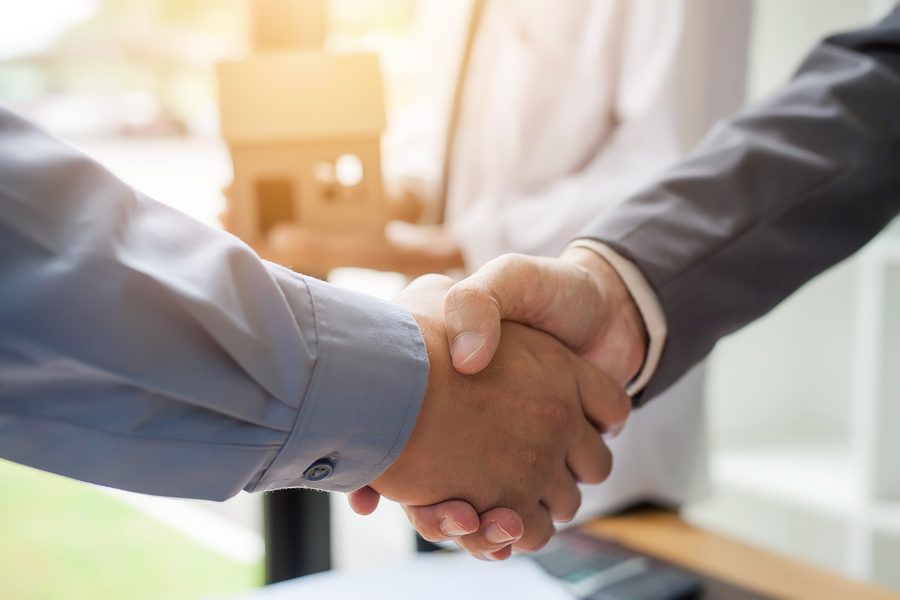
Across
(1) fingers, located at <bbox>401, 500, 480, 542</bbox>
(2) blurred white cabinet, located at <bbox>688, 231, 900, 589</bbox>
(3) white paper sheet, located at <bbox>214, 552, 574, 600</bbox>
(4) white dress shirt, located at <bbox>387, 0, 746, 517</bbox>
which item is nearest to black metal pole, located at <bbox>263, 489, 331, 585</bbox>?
(3) white paper sheet, located at <bbox>214, 552, 574, 600</bbox>

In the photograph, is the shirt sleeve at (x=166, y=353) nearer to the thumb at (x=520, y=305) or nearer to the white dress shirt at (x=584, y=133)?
the thumb at (x=520, y=305)

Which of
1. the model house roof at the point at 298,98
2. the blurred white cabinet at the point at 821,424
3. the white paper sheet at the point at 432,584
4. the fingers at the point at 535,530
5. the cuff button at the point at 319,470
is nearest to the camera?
the cuff button at the point at 319,470

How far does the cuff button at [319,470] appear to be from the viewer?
18.2 inches

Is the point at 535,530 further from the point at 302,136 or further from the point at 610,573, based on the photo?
the point at 302,136

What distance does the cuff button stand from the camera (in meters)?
0.46

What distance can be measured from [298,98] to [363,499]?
0.54 meters

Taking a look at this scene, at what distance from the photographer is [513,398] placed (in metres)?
0.56

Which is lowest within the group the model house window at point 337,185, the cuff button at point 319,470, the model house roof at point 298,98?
the cuff button at point 319,470

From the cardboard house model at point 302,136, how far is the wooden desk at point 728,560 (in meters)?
0.53

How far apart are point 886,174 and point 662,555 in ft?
1.63

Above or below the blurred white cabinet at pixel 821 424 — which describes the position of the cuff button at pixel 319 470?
above

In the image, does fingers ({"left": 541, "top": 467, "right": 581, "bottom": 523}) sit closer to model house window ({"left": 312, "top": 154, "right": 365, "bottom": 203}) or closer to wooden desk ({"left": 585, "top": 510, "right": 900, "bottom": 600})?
wooden desk ({"left": 585, "top": 510, "right": 900, "bottom": 600})

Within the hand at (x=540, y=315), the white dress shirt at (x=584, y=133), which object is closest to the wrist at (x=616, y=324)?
the hand at (x=540, y=315)

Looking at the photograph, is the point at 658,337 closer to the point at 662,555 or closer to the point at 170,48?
the point at 662,555
